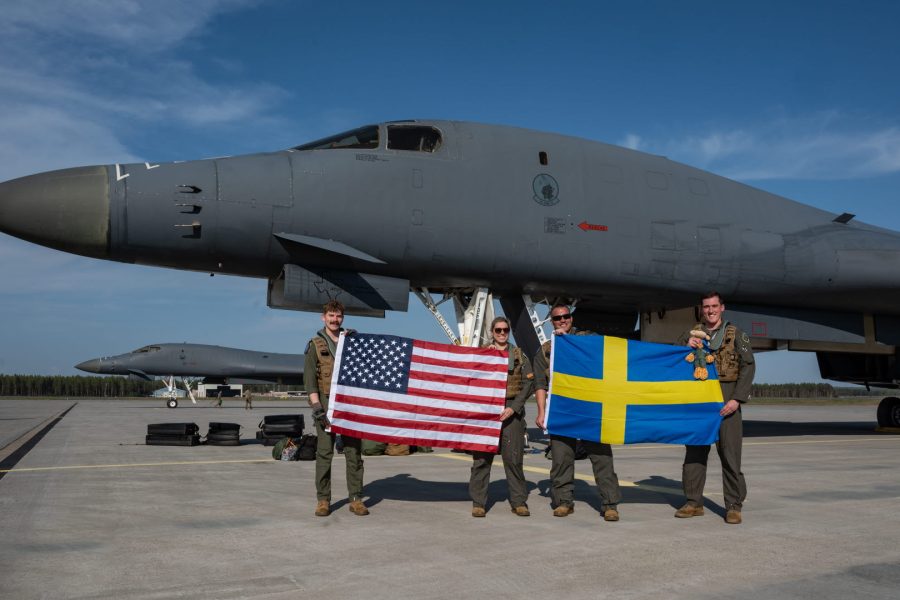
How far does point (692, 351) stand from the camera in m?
7.27

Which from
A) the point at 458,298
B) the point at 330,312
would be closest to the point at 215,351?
the point at 458,298

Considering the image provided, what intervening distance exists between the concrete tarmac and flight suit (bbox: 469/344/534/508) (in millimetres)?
254

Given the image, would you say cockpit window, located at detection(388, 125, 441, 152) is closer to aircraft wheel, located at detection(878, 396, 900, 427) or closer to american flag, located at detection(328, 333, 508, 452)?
american flag, located at detection(328, 333, 508, 452)

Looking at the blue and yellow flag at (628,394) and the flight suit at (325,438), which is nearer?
the flight suit at (325,438)

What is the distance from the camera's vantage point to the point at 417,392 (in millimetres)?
7484

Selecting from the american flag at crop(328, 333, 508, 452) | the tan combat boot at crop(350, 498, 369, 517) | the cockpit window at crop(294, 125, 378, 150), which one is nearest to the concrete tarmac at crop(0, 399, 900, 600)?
the tan combat boot at crop(350, 498, 369, 517)

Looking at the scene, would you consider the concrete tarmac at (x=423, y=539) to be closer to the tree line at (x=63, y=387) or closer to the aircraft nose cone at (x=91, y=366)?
the aircraft nose cone at (x=91, y=366)

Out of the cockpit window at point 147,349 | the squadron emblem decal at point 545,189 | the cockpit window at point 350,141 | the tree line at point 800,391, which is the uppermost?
the cockpit window at point 350,141

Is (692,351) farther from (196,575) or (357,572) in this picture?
(196,575)

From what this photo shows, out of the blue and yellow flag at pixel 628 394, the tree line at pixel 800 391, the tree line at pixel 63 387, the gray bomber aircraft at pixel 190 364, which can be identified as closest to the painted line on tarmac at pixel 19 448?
the blue and yellow flag at pixel 628 394

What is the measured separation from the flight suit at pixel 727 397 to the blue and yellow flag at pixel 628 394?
0.35 feet

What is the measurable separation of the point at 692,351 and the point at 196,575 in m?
5.05

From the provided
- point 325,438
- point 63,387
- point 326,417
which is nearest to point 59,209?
point 326,417

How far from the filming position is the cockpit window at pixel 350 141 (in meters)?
10.8
